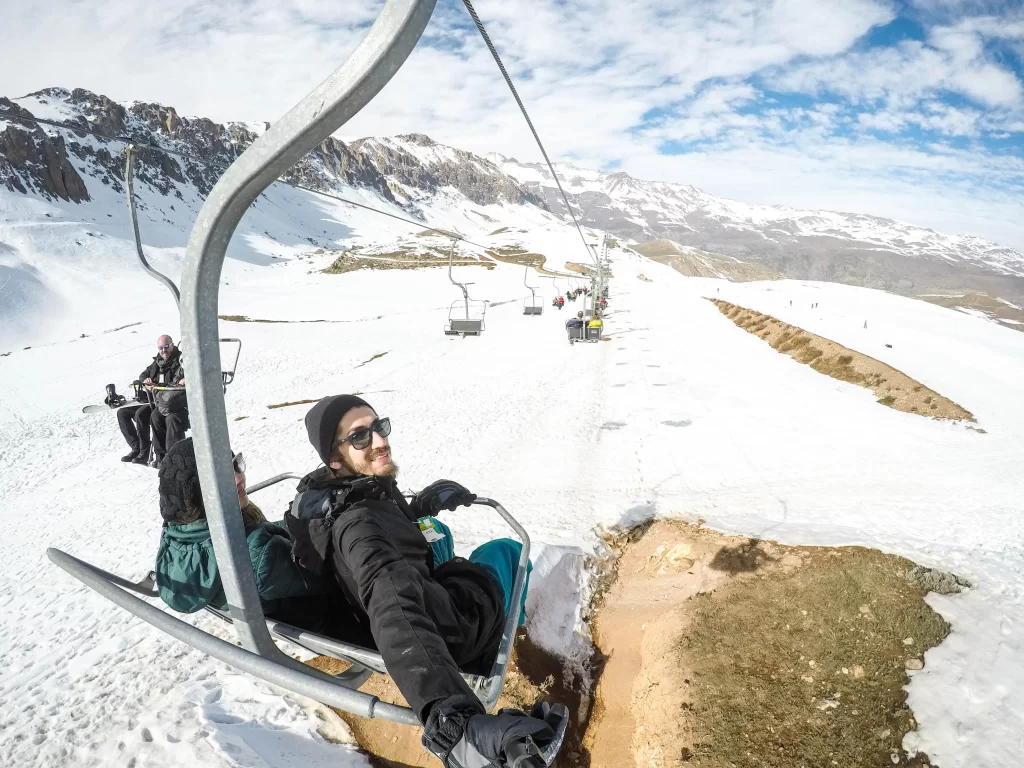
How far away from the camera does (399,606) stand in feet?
6.81

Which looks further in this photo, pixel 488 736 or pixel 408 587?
pixel 408 587

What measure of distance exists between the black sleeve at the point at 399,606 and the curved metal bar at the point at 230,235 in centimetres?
37

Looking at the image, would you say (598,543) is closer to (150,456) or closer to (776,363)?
(150,456)

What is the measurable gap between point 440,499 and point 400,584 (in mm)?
1659

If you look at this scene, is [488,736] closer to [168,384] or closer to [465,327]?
[168,384]

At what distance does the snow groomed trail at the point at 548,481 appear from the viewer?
3662 mm

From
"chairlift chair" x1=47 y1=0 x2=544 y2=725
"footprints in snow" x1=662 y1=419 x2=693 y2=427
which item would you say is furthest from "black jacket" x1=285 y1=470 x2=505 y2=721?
"footprints in snow" x1=662 y1=419 x2=693 y2=427

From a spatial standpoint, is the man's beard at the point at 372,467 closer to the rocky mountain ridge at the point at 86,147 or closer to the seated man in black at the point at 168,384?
the seated man in black at the point at 168,384

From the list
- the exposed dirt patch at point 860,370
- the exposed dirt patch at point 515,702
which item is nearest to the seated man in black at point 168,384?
the exposed dirt patch at point 515,702

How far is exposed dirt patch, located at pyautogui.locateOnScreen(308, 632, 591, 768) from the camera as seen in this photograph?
372 cm

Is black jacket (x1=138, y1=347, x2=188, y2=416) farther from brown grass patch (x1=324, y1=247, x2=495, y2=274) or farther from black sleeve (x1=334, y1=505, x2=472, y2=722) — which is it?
brown grass patch (x1=324, y1=247, x2=495, y2=274)

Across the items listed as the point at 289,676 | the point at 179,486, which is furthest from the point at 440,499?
the point at 289,676

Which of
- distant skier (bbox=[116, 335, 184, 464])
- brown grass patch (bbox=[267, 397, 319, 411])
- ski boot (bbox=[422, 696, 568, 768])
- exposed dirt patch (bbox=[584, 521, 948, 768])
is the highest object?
ski boot (bbox=[422, 696, 568, 768])

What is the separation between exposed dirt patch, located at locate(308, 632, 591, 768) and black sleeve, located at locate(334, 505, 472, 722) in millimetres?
1912
